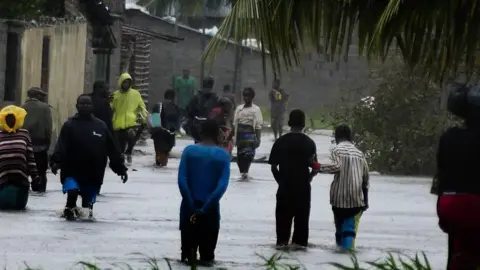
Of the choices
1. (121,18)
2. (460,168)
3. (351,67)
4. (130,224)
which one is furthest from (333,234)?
(351,67)

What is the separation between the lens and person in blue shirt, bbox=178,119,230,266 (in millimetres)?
13844

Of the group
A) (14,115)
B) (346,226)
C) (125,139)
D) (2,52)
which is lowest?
(125,139)

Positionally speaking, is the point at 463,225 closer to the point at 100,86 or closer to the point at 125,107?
the point at 100,86

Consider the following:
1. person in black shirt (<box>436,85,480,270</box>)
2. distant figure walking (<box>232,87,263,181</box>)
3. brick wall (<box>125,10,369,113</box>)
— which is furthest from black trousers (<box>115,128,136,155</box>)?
brick wall (<box>125,10,369,113</box>)

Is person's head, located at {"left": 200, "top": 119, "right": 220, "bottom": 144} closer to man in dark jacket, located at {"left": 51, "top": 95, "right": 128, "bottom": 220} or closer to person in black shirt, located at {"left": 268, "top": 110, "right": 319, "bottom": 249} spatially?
person in black shirt, located at {"left": 268, "top": 110, "right": 319, "bottom": 249}

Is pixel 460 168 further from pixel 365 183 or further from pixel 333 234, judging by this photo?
pixel 333 234

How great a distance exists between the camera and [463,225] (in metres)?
10.5

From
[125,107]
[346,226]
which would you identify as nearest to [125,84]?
[125,107]

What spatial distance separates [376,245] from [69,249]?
336 cm

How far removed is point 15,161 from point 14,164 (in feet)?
0.12

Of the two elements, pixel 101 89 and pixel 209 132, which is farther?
pixel 101 89

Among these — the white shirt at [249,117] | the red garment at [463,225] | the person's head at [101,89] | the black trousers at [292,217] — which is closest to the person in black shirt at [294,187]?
the black trousers at [292,217]

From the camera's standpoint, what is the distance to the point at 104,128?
60.6ft

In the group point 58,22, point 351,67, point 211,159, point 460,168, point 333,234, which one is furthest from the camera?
point 351,67
